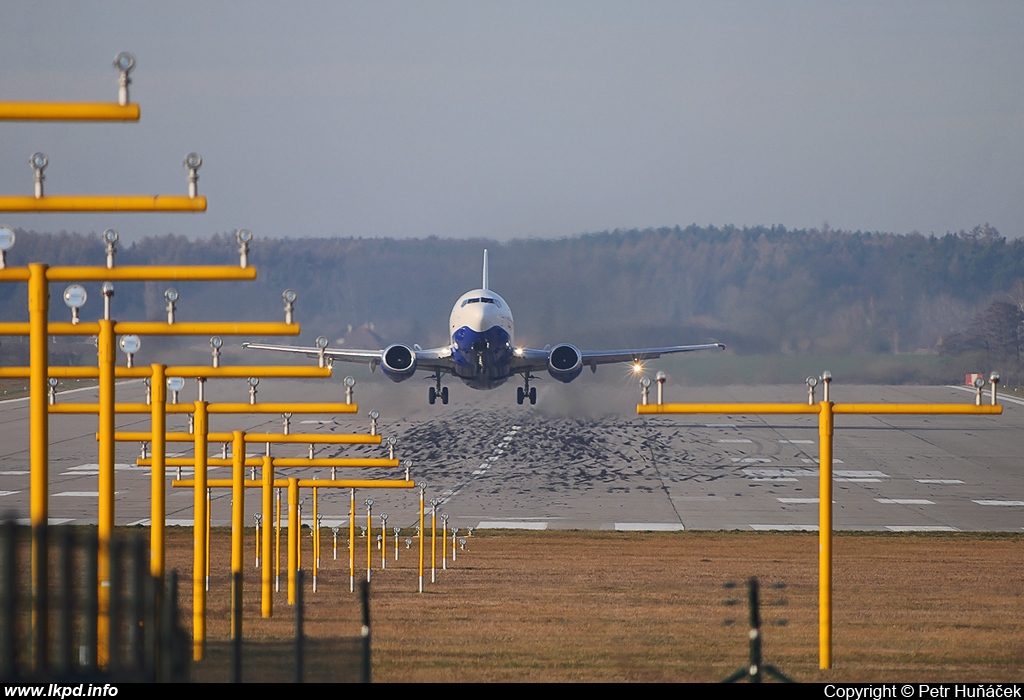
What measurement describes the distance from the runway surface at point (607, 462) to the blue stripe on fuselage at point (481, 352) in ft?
14.7

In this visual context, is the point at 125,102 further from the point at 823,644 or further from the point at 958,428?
the point at 958,428

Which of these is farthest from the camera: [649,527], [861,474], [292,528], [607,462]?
[607,462]

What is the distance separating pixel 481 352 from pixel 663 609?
28.3m

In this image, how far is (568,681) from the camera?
14914 mm

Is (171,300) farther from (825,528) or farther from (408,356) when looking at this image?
(408,356)

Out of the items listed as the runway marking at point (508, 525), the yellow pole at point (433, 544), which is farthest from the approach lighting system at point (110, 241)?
the runway marking at point (508, 525)

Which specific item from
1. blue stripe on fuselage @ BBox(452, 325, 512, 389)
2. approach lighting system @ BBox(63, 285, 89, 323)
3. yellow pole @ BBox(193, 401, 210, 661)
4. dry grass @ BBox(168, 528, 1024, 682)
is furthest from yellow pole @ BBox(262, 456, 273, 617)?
blue stripe on fuselage @ BBox(452, 325, 512, 389)

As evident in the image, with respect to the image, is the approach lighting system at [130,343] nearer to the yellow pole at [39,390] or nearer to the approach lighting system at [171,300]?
the approach lighting system at [171,300]

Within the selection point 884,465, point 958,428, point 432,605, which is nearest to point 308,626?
point 432,605

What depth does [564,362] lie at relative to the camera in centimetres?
5228

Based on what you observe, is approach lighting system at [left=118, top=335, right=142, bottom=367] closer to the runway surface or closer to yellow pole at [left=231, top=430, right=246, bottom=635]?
yellow pole at [left=231, top=430, right=246, bottom=635]

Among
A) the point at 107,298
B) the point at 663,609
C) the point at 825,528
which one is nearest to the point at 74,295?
the point at 107,298

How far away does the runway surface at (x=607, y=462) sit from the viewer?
41.2 metres

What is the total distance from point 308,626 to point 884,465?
42167mm
